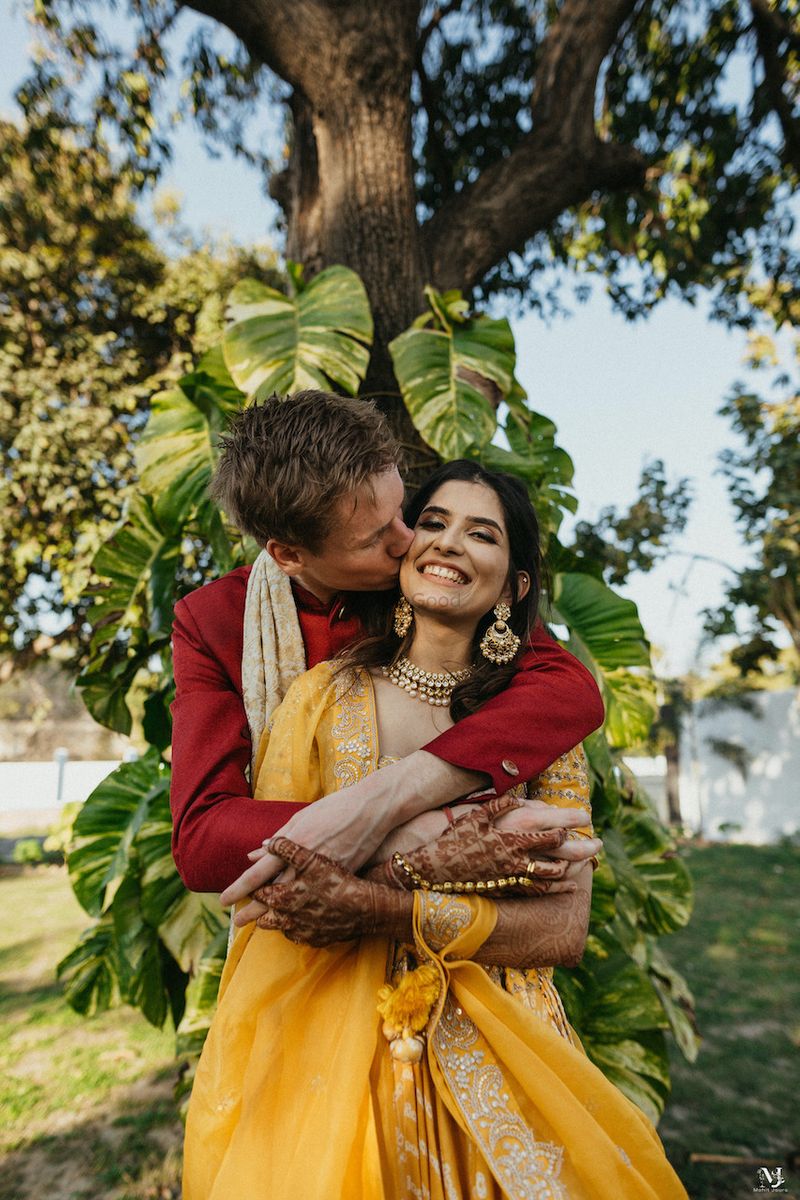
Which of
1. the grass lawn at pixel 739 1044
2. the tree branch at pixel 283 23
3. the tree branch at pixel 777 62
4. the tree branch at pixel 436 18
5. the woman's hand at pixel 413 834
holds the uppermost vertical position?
the tree branch at pixel 436 18

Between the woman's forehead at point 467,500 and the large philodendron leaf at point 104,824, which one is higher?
the woman's forehead at point 467,500

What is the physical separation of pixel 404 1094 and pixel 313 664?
763 mm

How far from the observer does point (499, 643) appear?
1.48 m

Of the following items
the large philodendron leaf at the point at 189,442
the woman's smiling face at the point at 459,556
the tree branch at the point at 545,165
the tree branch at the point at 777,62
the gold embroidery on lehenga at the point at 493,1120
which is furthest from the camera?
the tree branch at the point at 777,62

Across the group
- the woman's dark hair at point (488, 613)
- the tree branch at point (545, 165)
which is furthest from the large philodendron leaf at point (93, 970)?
the tree branch at point (545, 165)

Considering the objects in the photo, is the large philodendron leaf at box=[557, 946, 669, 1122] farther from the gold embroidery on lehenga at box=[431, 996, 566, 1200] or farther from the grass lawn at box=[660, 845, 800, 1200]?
the gold embroidery on lehenga at box=[431, 996, 566, 1200]

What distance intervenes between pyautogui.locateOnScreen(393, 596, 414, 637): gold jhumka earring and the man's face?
51 mm

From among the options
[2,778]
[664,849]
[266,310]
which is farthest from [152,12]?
[2,778]

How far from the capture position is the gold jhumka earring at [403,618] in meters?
1.54

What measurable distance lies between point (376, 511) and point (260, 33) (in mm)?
2578

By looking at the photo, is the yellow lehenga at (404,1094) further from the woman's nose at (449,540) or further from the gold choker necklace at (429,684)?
the woman's nose at (449,540)

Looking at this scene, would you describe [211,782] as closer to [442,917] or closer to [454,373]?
[442,917]

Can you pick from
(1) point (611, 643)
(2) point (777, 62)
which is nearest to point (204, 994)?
(1) point (611, 643)

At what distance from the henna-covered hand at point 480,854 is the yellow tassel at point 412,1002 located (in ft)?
0.43
